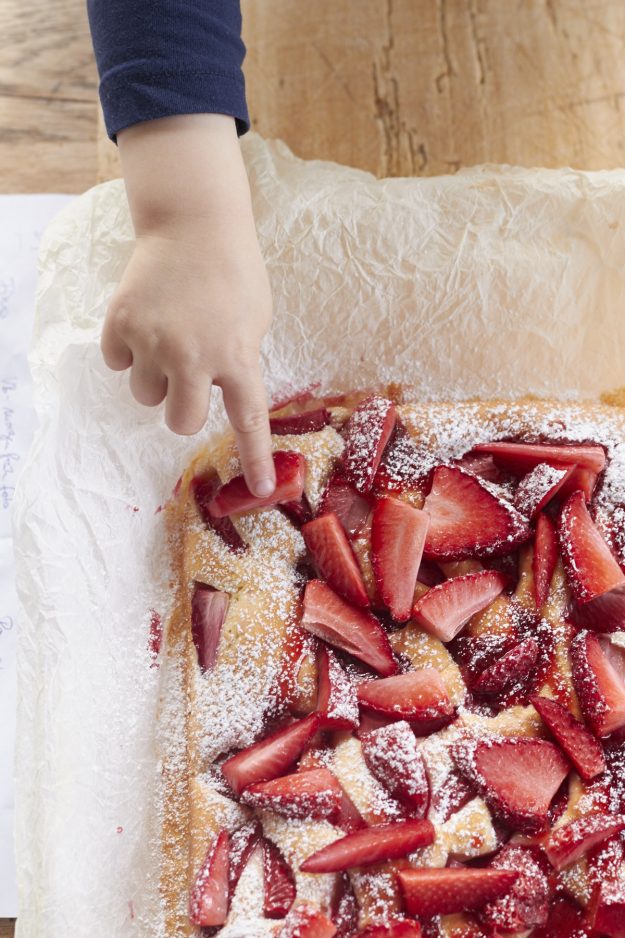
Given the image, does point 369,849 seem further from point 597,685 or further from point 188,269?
point 188,269

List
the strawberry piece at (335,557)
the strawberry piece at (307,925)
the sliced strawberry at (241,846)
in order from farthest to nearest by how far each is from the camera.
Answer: the strawberry piece at (335,557) → the sliced strawberry at (241,846) → the strawberry piece at (307,925)

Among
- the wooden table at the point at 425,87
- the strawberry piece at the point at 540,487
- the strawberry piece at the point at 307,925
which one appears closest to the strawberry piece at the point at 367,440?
the strawberry piece at the point at 540,487

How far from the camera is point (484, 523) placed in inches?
51.1

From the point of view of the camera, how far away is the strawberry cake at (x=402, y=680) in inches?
43.9

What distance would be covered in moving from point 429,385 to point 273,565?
43 centimetres

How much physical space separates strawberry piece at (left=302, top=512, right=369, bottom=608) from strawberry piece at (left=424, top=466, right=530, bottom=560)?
12 centimetres

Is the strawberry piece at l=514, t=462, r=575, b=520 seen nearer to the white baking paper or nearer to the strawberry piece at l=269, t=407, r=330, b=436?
the white baking paper

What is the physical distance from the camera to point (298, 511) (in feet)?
4.46

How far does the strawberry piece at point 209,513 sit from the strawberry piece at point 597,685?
51cm

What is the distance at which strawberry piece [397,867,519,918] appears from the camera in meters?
1.08

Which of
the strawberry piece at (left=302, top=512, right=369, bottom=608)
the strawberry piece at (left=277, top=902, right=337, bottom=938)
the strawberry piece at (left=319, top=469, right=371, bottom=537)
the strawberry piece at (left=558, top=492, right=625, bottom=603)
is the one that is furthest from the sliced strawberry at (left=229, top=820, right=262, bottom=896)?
the strawberry piece at (left=558, top=492, right=625, bottom=603)

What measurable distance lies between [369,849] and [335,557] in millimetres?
396

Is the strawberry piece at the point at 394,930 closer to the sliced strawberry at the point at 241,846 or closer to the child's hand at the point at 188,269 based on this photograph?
the sliced strawberry at the point at 241,846

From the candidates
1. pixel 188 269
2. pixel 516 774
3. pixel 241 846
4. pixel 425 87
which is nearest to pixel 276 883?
pixel 241 846
